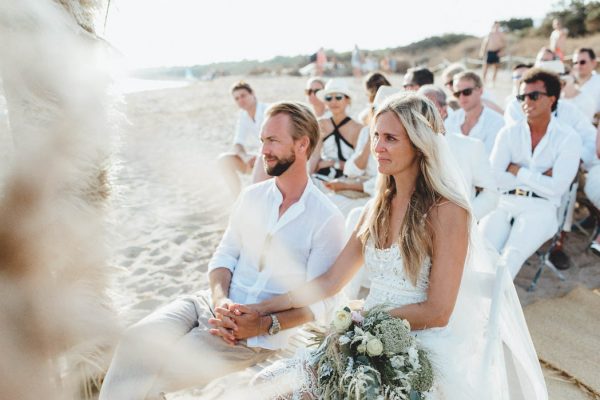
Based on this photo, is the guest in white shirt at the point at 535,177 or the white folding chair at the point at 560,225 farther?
the white folding chair at the point at 560,225

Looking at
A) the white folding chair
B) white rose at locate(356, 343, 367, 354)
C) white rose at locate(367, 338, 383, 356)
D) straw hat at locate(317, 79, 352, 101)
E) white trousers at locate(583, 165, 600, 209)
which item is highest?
straw hat at locate(317, 79, 352, 101)

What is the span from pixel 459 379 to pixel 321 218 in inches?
42.3

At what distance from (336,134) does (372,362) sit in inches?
135

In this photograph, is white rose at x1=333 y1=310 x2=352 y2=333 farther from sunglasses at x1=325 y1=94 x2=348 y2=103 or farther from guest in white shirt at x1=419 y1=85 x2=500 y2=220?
sunglasses at x1=325 y1=94 x2=348 y2=103

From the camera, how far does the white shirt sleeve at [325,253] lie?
253cm

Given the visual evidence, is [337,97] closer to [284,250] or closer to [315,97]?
[315,97]

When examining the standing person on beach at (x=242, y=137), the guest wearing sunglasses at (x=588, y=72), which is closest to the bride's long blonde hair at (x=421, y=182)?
the standing person on beach at (x=242, y=137)

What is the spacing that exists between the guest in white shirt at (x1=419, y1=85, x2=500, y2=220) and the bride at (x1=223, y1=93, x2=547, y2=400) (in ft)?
4.96

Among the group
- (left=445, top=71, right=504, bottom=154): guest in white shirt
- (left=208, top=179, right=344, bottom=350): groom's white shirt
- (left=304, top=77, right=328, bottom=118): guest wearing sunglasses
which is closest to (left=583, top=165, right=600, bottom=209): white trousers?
(left=445, top=71, right=504, bottom=154): guest in white shirt

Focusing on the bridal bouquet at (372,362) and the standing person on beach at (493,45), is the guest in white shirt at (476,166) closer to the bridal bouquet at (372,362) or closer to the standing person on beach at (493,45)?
the bridal bouquet at (372,362)

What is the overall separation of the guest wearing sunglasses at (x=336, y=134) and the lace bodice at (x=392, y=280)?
8.62 ft

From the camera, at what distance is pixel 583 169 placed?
5043 mm

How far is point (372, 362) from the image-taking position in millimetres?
1788

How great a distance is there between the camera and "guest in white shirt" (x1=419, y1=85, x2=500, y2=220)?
3.74 meters
